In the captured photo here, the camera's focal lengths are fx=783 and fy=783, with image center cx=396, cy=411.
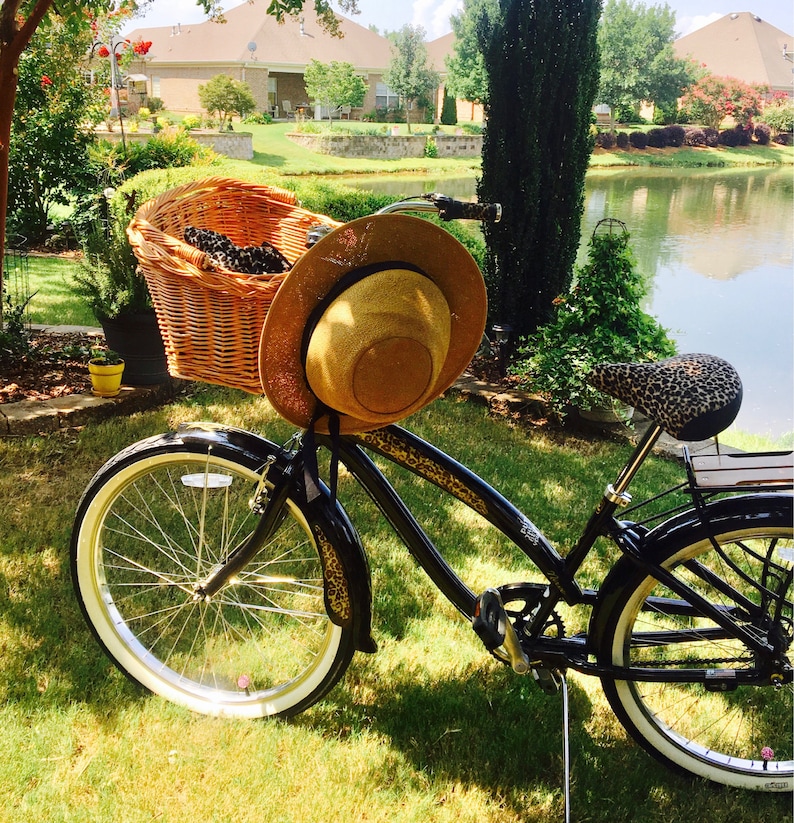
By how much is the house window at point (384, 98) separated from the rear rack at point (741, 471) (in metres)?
49.7

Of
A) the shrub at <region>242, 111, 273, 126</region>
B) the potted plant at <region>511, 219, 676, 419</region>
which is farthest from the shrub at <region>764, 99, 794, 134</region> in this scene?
the potted plant at <region>511, 219, 676, 419</region>

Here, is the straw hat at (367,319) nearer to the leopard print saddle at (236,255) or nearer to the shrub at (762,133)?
the leopard print saddle at (236,255)

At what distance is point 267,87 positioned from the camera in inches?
1797

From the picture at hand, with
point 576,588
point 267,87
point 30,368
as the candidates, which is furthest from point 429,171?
point 576,588

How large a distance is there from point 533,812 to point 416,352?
4.09 feet

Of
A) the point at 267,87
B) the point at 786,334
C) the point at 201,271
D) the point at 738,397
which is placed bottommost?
the point at 786,334

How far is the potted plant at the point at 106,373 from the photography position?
4176 millimetres

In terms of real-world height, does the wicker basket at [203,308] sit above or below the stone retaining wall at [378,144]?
below

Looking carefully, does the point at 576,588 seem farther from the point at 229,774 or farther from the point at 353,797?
the point at 229,774

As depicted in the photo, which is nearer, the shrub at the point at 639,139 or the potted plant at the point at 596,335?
the potted plant at the point at 596,335

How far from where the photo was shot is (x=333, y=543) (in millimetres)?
1989

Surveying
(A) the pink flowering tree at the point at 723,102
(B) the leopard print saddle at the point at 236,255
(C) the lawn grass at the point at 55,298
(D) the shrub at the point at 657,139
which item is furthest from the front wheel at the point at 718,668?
(A) the pink flowering tree at the point at 723,102

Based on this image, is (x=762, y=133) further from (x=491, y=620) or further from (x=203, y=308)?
(x=203, y=308)

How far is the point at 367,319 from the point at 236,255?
0.65m
